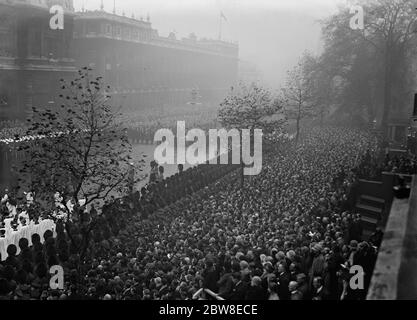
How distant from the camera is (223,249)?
11.5 m

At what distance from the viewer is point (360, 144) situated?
93.7 ft

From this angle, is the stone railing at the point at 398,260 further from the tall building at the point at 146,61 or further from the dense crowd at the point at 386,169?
the tall building at the point at 146,61

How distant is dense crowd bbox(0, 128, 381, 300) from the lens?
955 centimetres

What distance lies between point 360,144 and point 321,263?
63.8ft

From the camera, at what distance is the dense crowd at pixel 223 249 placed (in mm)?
9547

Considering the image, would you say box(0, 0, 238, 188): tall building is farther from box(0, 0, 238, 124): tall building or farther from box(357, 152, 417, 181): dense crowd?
box(357, 152, 417, 181): dense crowd

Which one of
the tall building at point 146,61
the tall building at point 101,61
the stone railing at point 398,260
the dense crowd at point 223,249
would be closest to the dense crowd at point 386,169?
the dense crowd at point 223,249

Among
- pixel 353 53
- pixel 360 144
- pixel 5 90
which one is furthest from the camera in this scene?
pixel 353 53

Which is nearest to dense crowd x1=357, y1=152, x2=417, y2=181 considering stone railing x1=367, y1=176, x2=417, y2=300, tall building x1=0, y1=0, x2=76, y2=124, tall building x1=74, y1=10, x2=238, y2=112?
stone railing x1=367, y1=176, x2=417, y2=300

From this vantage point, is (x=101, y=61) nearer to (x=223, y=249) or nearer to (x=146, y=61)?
(x=146, y=61)

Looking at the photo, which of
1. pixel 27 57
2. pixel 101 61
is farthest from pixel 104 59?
pixel 27 57

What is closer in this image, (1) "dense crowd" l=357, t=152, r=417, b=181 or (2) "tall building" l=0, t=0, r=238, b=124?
(1) "dense crowd" l=357, t=152, r=417, b=181
